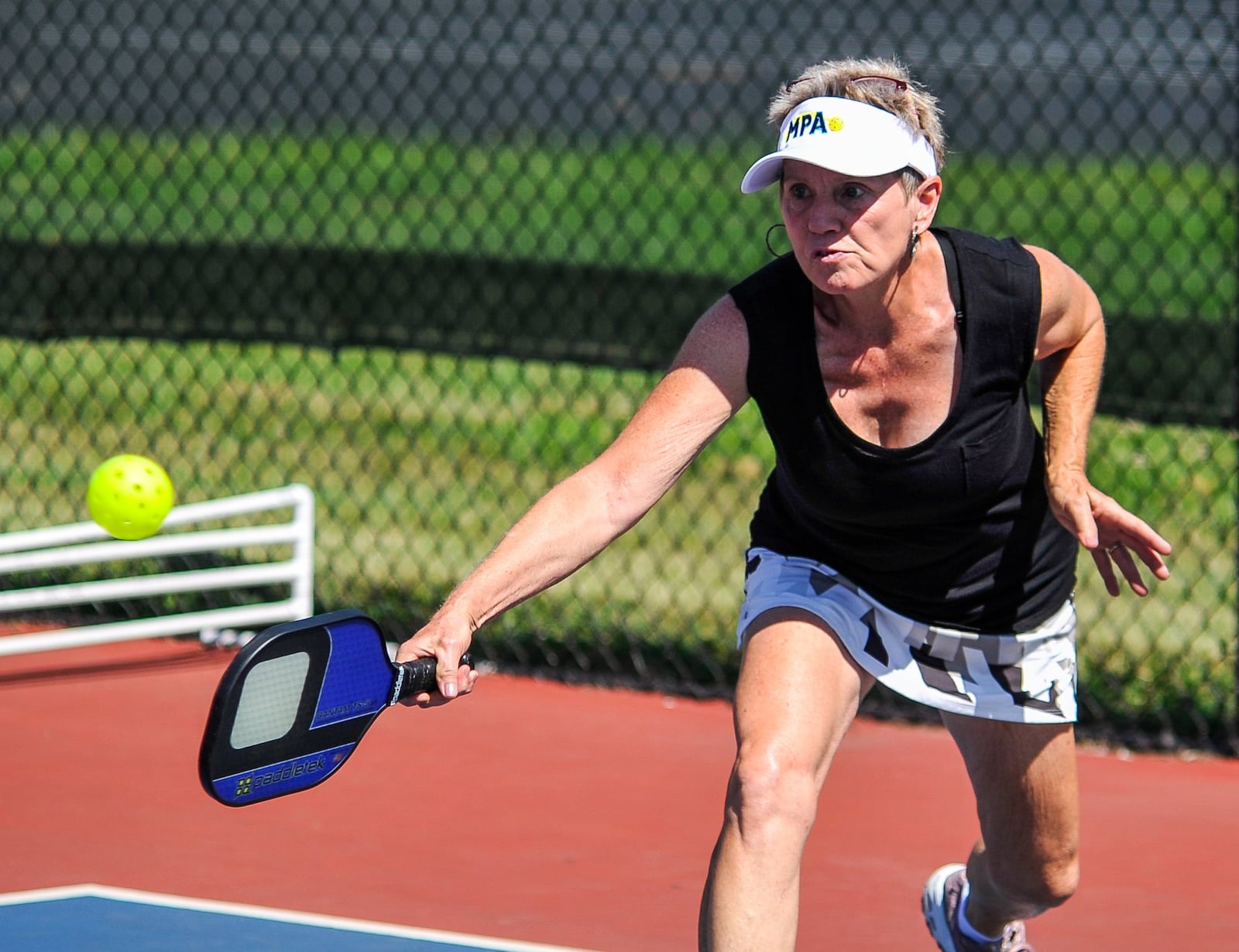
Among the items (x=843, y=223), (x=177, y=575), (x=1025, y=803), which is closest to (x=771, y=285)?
(x=843, y=223)

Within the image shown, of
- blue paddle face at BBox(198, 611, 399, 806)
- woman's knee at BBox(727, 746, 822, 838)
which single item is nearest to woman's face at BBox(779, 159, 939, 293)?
woman's knee at BBox(727, 746, 822, 838)

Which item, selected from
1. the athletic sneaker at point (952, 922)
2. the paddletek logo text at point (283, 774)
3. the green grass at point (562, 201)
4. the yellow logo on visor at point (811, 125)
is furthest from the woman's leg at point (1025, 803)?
the green grass at point (562, 201)

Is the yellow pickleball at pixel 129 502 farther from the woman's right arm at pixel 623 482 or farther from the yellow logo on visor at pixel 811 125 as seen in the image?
the yellow logo on visor at pixel 811 125

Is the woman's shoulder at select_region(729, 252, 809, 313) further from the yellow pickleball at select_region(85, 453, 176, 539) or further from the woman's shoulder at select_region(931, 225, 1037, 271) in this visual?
the yellow pickleball at select_region(85, 453, 176, 539)

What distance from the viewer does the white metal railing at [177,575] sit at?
248 inches

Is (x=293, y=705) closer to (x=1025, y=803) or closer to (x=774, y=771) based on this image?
(x=774, y=771)

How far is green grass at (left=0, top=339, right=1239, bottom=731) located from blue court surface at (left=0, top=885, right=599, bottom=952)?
248cm

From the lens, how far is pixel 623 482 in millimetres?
3434

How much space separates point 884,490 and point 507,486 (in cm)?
594

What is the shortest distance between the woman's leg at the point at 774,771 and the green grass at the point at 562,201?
10.2 m

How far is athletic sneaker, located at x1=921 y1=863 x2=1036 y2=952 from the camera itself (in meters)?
4.11

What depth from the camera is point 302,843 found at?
16.5 feet

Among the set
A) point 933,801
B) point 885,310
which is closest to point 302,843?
point 933,801

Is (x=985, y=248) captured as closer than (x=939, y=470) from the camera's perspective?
No
